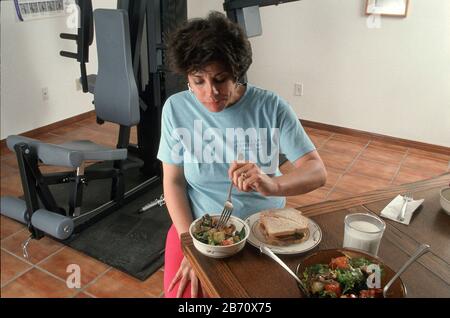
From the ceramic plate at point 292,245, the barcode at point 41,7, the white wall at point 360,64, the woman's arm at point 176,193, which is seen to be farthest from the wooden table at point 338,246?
the white wall at point 360,64

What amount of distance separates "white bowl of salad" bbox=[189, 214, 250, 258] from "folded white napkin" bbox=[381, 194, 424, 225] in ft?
1.07

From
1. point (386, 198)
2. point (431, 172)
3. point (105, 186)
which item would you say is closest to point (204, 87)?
point (386, 198)

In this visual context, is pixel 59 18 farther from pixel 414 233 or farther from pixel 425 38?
pixel 425 38

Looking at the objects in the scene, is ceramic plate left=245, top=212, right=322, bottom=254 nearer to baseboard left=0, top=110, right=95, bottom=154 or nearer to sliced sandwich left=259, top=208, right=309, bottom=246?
sliced sandwich left=259, top=208, right=309, bottom=246

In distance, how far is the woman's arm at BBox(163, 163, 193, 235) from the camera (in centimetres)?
100

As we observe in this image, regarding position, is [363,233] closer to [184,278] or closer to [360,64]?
[184,278]

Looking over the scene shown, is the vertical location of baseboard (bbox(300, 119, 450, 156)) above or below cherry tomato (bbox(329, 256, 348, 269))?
below

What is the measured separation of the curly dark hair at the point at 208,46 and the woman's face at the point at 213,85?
0.5 inches

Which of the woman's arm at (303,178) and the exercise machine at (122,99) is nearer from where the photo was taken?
the woman's arm at (303,178)

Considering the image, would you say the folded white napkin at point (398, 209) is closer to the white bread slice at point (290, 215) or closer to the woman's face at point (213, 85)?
the white bread slice at point (290, 215)

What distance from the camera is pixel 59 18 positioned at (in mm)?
562

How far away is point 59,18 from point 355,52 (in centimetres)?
263

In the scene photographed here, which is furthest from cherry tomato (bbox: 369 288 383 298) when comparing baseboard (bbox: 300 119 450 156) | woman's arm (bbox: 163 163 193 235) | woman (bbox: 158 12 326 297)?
baseboard (bbox: 300 119 450 156)

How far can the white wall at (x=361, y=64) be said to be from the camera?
2.59 m
